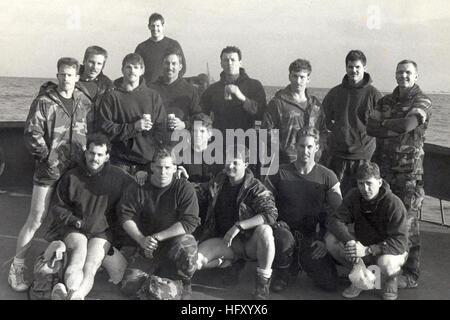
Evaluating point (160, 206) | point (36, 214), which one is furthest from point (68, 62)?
point (160, 206)

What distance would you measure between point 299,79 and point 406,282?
190cm

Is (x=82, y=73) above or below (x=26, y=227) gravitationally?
above

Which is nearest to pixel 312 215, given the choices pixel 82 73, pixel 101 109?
pixel 101 109

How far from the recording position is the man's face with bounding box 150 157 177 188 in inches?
151

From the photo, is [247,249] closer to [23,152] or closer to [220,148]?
[220,148]

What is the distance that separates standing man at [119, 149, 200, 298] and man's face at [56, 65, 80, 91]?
93 cm

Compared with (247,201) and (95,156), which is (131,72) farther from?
(247,201)

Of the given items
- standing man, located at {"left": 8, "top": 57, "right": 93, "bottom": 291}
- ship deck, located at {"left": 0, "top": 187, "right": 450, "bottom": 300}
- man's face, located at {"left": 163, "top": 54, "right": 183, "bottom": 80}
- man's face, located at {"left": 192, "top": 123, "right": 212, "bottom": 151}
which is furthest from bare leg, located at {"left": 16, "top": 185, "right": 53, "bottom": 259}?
man's face, located at {"left": 163, "top": 54, "right": 183, "bottom": 80}

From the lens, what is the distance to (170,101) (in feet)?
16.4

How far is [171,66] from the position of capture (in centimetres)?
499

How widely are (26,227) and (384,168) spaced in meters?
2.94

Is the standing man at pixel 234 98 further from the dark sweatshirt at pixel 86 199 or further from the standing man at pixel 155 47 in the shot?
the dark sweatshirt at pixel 86 199

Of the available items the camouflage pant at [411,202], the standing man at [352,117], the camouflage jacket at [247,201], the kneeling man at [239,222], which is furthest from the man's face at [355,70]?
the camouflage jacket at [247,201]

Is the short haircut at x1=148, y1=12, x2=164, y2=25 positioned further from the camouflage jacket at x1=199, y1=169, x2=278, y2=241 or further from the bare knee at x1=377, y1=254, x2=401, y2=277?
the bare knee at x1=377, y1=254, x2=401, y2=277
